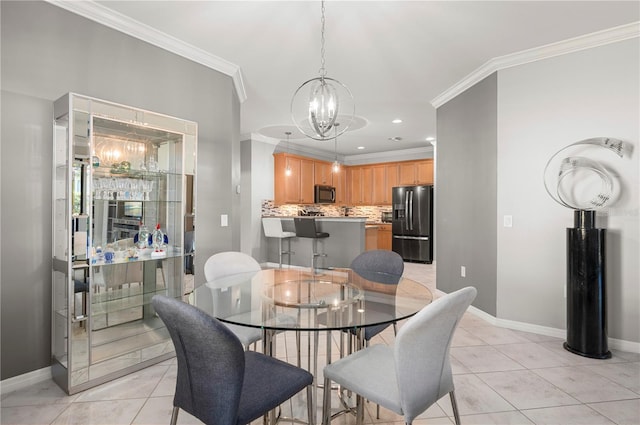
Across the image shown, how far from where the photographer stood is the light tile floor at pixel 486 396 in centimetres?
191

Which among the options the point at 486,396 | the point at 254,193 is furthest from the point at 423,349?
the point at 254,193

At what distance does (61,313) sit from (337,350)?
2.01m

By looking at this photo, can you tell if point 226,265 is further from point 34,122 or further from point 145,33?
point 145,33

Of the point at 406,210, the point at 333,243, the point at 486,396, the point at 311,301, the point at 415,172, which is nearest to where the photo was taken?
the point at 311,301

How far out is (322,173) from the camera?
8094 mm

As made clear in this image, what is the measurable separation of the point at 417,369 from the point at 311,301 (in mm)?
702

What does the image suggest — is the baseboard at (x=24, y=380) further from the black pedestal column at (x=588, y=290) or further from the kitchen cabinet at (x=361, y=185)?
the kitchen cabinet at (x=361, y=185)

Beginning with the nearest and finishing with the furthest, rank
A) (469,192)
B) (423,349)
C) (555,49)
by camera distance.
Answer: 1. (423,349)
2. (555,49)
3. (469,192)

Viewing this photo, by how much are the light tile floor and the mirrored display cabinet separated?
165mm

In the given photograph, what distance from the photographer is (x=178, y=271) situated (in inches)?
111

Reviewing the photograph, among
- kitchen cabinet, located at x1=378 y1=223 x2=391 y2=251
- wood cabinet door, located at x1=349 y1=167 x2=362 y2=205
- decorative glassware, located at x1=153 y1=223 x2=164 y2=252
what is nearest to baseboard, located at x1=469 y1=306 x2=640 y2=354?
decorative glassware, located at x1=153 y1=223 x2=164 y2=252

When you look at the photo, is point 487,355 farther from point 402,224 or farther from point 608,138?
point 402,224

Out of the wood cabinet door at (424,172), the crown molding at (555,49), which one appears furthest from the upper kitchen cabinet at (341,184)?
the crown molding at (555,49)

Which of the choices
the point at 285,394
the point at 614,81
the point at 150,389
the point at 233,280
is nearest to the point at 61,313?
the point at 150,389
